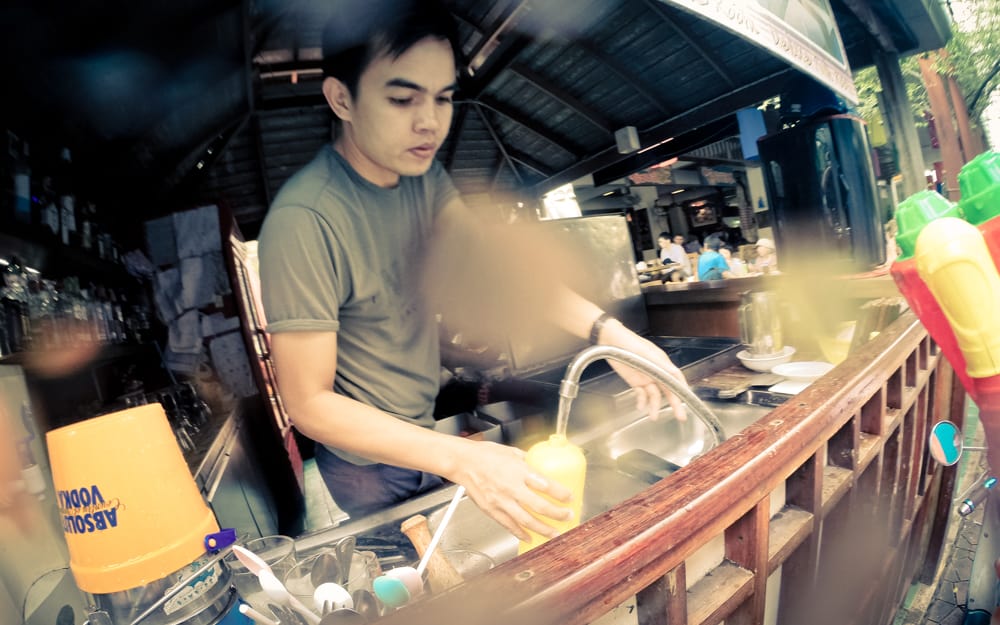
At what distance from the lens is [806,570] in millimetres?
1176

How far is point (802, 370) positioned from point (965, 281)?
117cm

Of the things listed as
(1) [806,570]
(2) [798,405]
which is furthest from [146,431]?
(1) [806,570]

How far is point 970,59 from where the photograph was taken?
22.0ft

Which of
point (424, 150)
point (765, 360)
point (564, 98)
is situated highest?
point (564, 98)

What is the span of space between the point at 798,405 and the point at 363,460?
145 centimetres

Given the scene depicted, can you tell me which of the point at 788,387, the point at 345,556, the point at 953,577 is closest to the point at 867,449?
the point at 788,387

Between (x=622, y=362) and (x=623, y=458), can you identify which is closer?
(x=622, y=362)

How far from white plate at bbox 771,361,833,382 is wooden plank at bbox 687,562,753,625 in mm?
1592

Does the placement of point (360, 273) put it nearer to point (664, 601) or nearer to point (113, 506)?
point (113, 506)

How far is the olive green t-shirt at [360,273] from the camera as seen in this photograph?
124 cm

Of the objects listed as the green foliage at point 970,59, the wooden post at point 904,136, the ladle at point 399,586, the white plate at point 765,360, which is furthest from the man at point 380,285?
the green foliage at point 970,59

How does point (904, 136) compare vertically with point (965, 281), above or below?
above

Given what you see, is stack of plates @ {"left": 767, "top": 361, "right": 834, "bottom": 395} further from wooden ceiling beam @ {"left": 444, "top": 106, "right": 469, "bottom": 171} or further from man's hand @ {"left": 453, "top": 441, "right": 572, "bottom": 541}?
wooden ceiling beam @ {"left": 444, "top": 106, "right": 469, "bottom": 171}

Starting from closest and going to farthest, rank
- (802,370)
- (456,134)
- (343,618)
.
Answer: (343,618) < (802,370) < (456,134)
